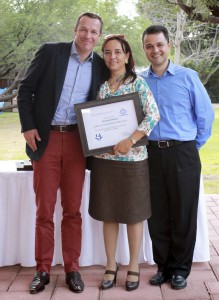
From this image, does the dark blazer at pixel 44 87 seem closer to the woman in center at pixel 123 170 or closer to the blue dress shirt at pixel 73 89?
the blue dress shirt at pixel 73 89

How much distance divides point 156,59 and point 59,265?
5.76ft

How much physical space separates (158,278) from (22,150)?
6.89m

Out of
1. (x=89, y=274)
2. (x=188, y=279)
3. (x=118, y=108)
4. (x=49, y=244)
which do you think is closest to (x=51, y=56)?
(x=118, y=108)

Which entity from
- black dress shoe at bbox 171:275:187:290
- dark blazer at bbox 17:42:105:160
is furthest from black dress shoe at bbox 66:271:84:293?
dark blazer at bbox 17:42:105:160

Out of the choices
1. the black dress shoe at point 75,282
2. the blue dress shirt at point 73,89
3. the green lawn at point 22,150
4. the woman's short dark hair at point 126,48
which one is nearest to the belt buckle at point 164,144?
the woman's short dark hair at point 126,48

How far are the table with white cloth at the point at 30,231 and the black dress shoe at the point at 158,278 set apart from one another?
0.97 ft

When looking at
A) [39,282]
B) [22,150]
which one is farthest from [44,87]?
[22,150]

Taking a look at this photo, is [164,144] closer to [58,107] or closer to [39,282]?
[58,107]

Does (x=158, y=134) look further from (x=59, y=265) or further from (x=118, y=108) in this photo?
(x=59, y=265)

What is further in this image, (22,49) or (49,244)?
(22,49)

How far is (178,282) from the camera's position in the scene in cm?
280

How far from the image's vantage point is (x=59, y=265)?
3250 millimetres

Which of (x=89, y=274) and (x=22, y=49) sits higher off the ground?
(x=22, y=49)

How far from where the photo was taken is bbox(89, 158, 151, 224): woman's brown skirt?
8.63 feet
